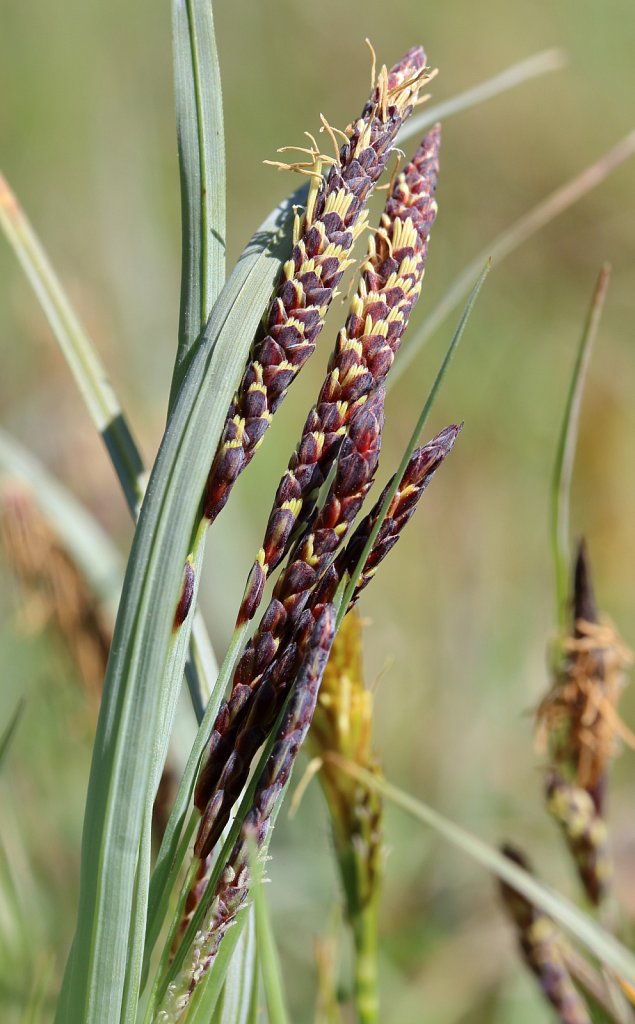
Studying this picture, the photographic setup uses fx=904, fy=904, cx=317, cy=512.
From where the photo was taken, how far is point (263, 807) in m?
0.42

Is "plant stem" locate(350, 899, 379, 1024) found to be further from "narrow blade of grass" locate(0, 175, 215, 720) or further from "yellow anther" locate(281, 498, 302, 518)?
"yellow anther" locate(281, 498, 302, 518)

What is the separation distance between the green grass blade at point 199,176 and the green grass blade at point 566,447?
33 cm

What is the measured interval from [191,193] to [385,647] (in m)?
1.54

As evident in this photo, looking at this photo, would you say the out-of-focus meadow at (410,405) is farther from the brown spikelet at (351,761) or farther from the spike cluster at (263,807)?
the spike cluster at (263,807)

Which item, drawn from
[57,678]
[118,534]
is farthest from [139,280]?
[57,678]

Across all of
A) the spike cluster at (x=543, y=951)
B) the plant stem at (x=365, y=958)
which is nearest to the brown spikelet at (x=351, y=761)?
the plant stem at (x=365, y=958)

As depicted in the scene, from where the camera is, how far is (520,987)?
1.30 meters

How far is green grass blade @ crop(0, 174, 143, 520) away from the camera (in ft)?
1.93

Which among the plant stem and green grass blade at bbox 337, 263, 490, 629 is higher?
green grass blade at bbox 337, 263, 490, 629

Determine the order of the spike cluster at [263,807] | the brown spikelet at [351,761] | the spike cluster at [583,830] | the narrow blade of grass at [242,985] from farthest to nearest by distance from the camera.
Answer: the spike cluster at [583,830], the brown spikelet at [351,761], the narrow blade of grass at [242,985], the spike cluster at [263,807]

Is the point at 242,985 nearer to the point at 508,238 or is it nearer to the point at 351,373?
the point at 351,373

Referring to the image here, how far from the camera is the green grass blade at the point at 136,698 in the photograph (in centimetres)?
42

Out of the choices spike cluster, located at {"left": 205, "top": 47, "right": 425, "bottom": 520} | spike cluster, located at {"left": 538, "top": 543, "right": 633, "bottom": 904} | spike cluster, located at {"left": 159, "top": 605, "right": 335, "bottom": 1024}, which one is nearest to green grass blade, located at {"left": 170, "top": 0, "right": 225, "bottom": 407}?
spike cluster, located at {"left": 205, "top": 47, "right": 425, "bottom": 520}

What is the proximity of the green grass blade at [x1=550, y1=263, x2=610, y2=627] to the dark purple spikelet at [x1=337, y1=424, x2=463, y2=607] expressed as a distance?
0.94 feet
